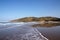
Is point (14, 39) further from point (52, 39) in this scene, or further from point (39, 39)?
point (52, 39)

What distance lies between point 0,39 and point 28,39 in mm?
2096

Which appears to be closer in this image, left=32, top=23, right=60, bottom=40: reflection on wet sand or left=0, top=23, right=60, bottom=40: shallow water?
left=0, top=23, right=60, bottom=40: shallow water

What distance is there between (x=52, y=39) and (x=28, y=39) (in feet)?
5.94

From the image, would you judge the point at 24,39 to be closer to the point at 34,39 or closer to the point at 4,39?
the point at 34,39

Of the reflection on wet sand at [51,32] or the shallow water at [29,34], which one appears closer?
the shallow water at [29,34]

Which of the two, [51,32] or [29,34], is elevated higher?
[29,34]

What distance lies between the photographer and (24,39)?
9227mm

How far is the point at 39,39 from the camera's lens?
9.23 metres

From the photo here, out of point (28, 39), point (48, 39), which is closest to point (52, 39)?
point (48, 39)

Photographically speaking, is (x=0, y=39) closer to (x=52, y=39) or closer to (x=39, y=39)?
(x=39, y=39)

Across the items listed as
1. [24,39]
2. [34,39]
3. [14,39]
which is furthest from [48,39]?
[14,39]

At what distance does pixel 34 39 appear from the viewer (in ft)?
30.4

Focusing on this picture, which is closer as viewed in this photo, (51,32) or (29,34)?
(29,34)

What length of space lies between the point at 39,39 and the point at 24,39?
1.15 m
